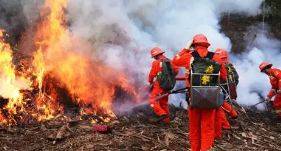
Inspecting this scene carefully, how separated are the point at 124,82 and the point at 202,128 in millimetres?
3684

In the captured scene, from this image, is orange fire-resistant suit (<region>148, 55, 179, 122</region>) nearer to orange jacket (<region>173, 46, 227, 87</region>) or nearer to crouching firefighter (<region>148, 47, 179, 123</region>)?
crouching firefighter (<region>148, 47, 179, 123</region>)

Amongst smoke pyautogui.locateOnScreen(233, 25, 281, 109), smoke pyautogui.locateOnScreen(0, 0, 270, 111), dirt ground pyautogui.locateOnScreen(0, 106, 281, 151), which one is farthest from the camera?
smoke pyautogui.locateOnScreen(233, 25, 281, 109)

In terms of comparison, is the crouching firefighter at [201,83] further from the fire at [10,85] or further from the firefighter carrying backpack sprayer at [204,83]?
the fire at [10,85]

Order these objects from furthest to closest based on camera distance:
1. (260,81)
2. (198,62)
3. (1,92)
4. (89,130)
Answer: (260,81) → (1,92) → (89,130) → (198,62)

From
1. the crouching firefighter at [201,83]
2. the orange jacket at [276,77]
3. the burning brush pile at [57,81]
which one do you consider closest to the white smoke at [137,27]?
the burning brush pile at [57,81]

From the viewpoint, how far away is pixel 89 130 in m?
5.70

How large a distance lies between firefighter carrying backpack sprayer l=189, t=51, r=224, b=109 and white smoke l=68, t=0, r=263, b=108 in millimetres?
3690

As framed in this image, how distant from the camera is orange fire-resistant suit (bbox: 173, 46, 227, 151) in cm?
461

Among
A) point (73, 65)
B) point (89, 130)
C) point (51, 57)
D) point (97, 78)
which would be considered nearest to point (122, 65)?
point (97, 78)

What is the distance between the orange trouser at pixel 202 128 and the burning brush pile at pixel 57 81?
2.49 m

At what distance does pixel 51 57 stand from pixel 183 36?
14.5 feet

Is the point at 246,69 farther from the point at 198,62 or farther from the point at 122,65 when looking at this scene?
the point at 198,62

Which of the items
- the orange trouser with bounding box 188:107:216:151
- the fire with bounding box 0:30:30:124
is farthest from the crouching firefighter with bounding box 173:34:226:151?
the fire with bounding box 0:30:30:124

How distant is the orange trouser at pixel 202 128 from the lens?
462 centimetres
